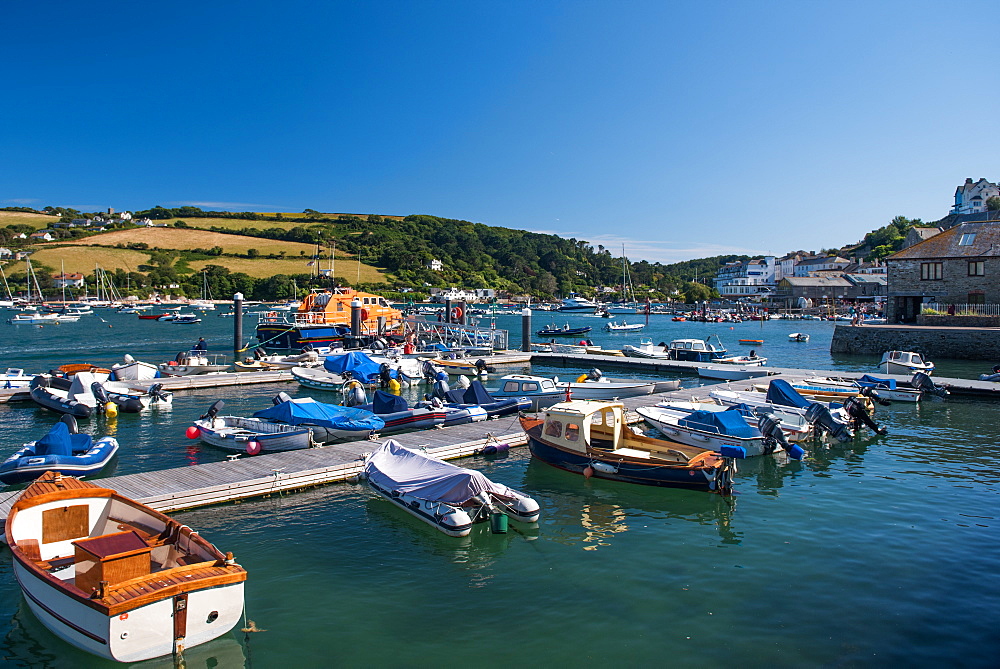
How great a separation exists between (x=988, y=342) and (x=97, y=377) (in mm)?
55185

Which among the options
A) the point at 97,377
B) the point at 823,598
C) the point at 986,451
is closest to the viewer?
the point at 823,598

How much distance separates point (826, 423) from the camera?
71.4 feet

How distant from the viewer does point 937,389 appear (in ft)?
99.7

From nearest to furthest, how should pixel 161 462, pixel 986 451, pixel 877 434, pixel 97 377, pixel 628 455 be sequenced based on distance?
pixel 628 455 → pixel 161 462 → pixel 986 451 → pixel 877 434 → pixel 97 377

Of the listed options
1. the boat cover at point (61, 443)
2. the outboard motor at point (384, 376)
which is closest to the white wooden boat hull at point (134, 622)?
the boat cover at point (61, 443)

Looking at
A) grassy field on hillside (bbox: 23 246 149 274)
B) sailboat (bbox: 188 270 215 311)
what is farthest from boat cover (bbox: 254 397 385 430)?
grassy field on hillside (bbox: 23 246 149 274)

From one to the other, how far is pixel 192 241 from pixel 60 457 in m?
180

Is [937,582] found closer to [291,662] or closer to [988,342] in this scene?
[291,662]

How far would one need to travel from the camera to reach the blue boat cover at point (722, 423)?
65.0 ft

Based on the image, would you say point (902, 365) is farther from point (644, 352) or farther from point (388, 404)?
point (388, 404)

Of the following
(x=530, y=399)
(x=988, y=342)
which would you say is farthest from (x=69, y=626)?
(x=988, y=342)

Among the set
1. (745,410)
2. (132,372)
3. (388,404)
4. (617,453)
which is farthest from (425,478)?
(132,372)

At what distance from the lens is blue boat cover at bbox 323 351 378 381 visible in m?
34.7

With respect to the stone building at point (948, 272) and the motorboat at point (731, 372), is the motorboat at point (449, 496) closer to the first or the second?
the motorboat at point (731, 372)
